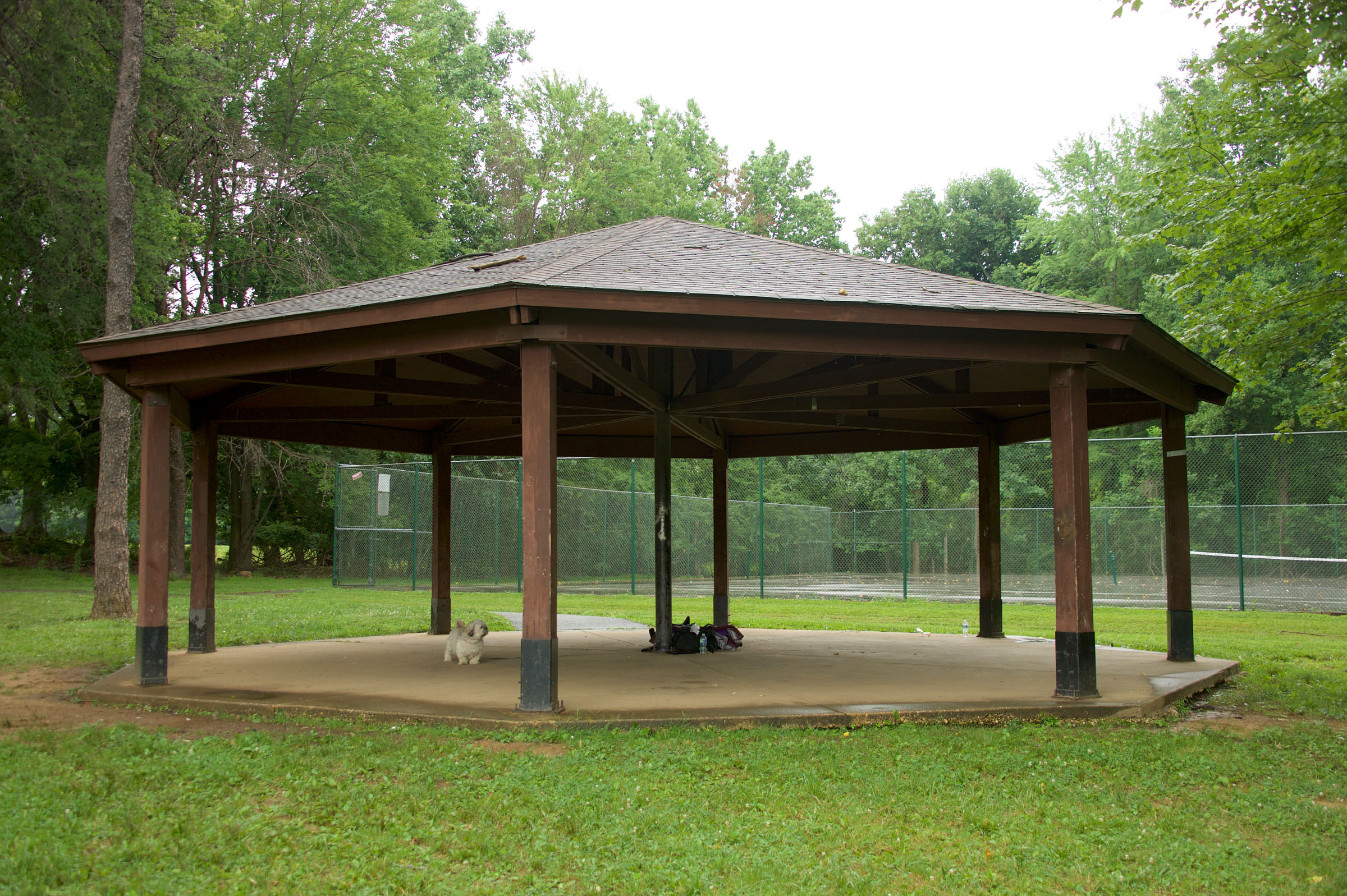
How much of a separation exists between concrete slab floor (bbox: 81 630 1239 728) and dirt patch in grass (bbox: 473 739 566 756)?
38 cm

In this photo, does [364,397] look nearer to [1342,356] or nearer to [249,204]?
[1342,356]

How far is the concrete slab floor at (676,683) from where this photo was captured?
744 cm

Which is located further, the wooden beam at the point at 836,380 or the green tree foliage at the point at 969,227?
the green tree foliage at the point at 969,227

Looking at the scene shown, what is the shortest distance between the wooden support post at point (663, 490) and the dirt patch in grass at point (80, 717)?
16.9ft

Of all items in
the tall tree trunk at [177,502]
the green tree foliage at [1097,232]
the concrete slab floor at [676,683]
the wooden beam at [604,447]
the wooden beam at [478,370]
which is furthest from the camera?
the green tree foliage at [1097,232]

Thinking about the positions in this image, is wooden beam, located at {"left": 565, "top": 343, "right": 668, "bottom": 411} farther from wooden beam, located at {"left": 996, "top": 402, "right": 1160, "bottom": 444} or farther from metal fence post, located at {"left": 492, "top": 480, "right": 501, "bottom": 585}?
metal fence post, located at {"left": 492, "top": 480, "right": 501, "bottom": 585}

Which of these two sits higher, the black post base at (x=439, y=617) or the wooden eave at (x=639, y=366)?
the wooden eave at (x=639, y=366)

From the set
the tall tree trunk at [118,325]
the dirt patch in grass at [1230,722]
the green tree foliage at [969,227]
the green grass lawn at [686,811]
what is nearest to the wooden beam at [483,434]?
the tall tree trunk at [118,325]

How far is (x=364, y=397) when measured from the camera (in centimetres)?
1323

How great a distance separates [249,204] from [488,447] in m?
17.1

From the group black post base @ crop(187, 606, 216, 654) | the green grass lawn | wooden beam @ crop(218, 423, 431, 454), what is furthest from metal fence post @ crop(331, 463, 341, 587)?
the green grass lawn

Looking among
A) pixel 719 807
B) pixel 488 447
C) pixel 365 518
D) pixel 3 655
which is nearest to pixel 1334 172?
pixel 719 807

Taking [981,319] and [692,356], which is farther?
[692,356]

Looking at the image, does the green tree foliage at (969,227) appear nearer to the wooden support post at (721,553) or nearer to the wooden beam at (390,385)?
the wooden support post at (721,553)
